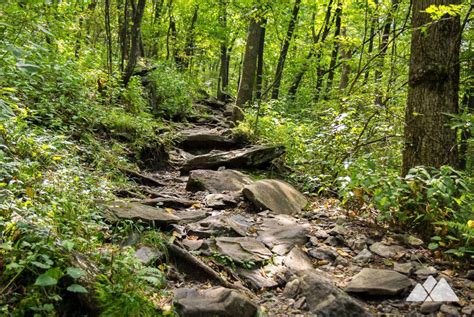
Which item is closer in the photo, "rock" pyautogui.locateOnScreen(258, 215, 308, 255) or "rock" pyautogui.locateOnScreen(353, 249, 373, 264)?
"rock" pyautogui.locateOnScreen(353, 249, 373, 264)

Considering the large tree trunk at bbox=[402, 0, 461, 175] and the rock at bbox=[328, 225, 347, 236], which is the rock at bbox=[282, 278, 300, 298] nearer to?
the rock at bbox=[328, 225, 347, 236]

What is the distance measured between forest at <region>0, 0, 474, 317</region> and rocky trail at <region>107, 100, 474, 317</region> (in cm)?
2

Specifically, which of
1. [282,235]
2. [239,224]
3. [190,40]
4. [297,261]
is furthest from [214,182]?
[190,40]

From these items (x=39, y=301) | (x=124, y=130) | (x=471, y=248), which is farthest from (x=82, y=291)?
(x=124, y=130)

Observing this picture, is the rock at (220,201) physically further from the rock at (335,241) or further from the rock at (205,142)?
the rock at (205,142)

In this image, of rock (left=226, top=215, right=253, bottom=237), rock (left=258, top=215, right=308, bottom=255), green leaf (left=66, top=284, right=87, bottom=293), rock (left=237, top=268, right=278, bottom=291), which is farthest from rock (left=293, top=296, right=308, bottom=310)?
green leaf (left=66, top=284, right=87, bottom=293)

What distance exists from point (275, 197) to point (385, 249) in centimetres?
208

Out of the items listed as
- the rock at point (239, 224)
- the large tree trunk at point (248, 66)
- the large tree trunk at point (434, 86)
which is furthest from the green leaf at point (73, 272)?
the large tree trunk at point (248, 66)

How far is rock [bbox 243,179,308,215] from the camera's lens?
5.94 metres

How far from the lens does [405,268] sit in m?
4.05

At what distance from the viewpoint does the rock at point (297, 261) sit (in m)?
4.15

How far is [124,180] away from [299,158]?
372 cm

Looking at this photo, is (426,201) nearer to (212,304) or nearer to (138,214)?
(212,304)

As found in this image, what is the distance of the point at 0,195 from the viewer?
3.06m
